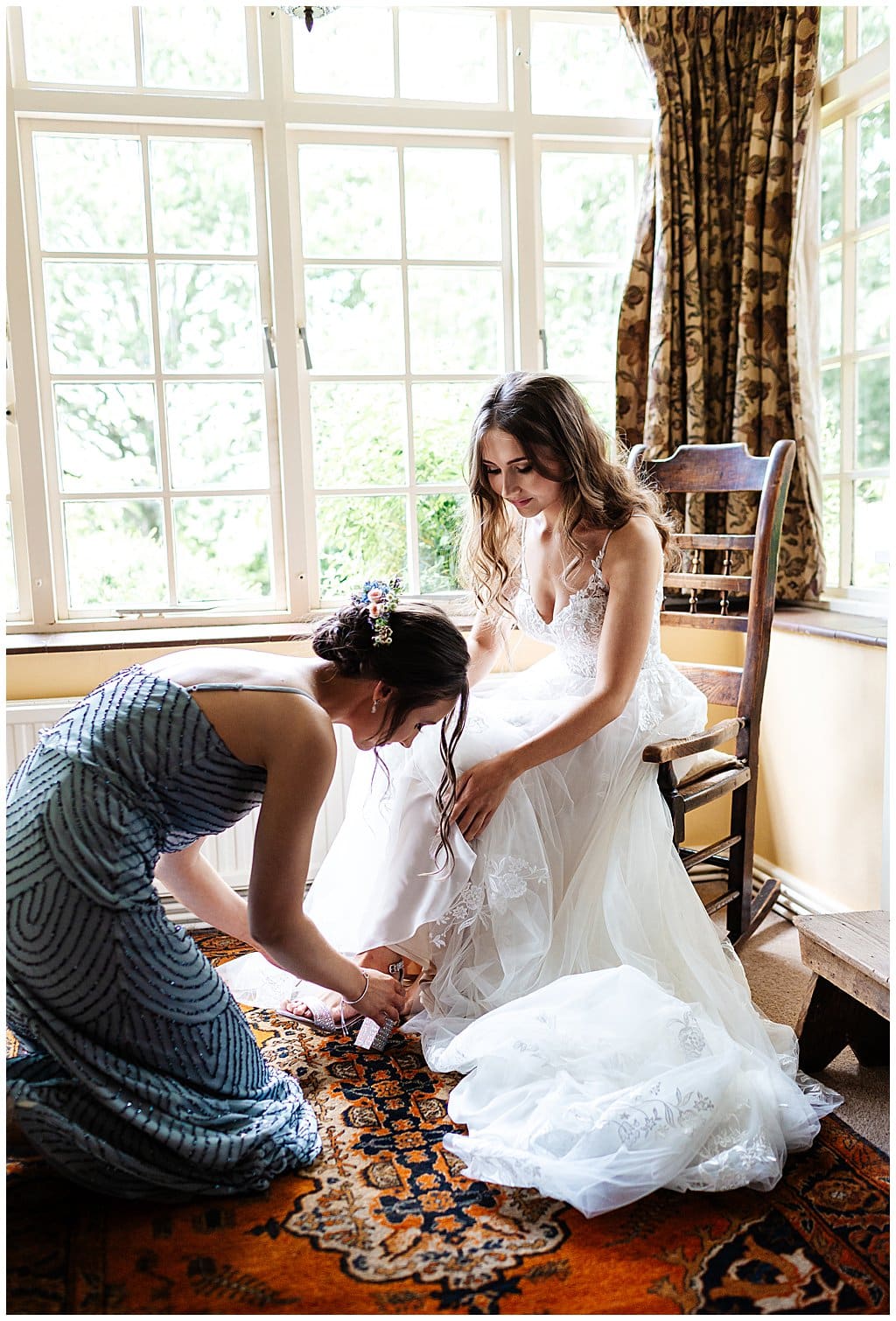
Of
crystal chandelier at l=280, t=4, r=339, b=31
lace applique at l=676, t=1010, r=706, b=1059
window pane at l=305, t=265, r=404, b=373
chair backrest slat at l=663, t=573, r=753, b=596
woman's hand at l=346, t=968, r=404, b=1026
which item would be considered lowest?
Answer: woman's hand at l=346, t=968, r=404, b=1026

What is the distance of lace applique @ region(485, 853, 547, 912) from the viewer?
2.03m

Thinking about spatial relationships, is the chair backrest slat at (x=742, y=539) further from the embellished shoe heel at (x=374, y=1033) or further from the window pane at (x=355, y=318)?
the embellished shoe heel at (x=374, y=1033)

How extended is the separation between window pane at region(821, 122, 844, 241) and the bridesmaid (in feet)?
6.54

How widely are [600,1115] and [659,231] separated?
2380 millimetres

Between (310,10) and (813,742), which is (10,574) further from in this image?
(813,742)

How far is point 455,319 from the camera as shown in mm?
3164

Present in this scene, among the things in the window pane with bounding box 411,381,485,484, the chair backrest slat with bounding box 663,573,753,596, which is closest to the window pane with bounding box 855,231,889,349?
the chair backrest slat with bounding box 663,573,753,596

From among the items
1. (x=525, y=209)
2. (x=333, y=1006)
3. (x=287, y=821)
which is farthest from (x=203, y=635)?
(x=525, y=209)

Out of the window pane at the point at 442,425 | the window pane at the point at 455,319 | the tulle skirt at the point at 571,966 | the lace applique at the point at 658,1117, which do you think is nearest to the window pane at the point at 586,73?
the window pane at the point at 455,319

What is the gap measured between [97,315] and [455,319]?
1.02 m

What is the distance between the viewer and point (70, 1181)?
5.29ft

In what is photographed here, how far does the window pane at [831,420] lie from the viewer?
3.07 metres

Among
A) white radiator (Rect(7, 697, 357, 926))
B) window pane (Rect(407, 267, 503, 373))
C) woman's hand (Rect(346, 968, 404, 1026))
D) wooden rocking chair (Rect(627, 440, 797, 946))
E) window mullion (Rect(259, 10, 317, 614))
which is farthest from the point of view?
window pane (Rect(407, 267, 503, 373))

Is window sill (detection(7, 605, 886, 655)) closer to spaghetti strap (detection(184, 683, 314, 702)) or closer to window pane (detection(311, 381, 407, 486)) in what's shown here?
window pane (detection(311, 381, 407, 486))
